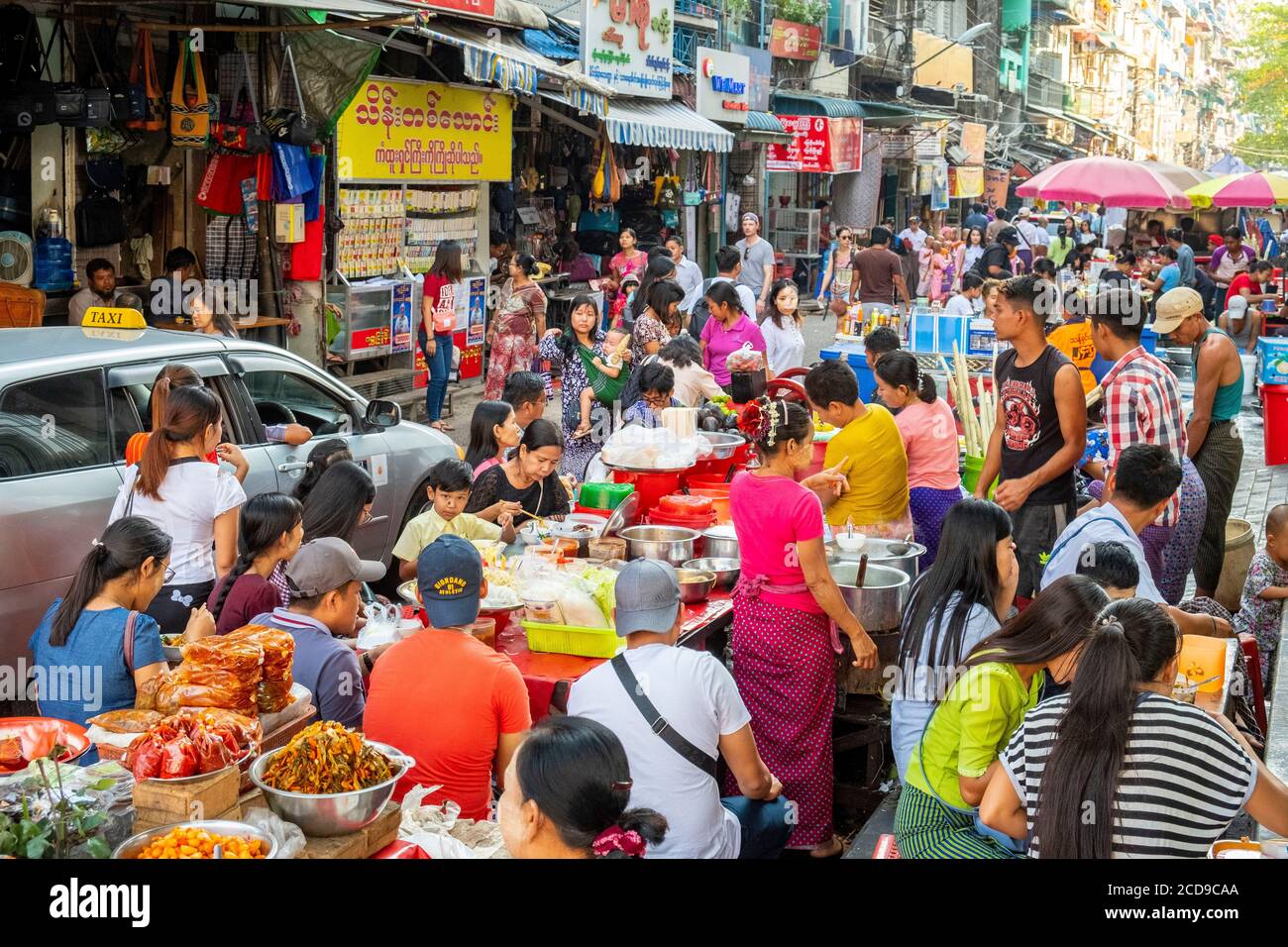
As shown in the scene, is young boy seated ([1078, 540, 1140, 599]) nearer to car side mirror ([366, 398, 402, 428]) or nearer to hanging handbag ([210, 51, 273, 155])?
car side mirror ([366, 398, 402, 428])

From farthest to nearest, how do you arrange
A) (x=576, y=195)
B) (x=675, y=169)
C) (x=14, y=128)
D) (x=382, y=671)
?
(x=675, y=169) < (x=576, y=195) < (x=14, y=128) < (x=382, y=671)

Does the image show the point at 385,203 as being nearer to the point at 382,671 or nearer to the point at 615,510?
the point at 615,510

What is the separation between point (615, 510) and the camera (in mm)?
7023

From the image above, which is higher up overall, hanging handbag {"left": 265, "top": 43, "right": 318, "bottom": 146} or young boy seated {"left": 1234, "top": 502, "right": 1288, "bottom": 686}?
hanging handbag {"left": 265, "top": 43, "right": 318, "bottom": 146}

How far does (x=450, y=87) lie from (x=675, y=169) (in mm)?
8249

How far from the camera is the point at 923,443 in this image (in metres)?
7.79

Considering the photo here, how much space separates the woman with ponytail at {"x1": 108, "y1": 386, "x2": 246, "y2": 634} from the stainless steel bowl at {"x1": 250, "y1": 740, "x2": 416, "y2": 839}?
266cm

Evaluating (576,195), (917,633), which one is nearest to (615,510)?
(917,633)

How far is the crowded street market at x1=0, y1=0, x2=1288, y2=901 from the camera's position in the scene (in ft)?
11.9

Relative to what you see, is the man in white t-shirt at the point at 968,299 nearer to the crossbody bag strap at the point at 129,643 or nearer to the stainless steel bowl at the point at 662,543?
the stainless steel bowl at the point at 662,543

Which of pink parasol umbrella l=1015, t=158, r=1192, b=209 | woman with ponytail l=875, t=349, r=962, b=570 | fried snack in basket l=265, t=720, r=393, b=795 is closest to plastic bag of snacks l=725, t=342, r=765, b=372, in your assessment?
woman with ponytail l=875, t=349, r=962, b=570

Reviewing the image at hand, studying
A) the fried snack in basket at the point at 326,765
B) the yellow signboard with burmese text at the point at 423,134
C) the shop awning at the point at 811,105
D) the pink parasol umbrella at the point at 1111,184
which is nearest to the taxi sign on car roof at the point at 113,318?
the fried snack in basket at the point at 326,765

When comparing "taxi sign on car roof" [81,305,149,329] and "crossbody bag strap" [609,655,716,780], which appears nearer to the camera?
"crossbody bag strap" [609,655,716,780]

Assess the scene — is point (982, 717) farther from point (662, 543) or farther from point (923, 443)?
point (923, 443)
